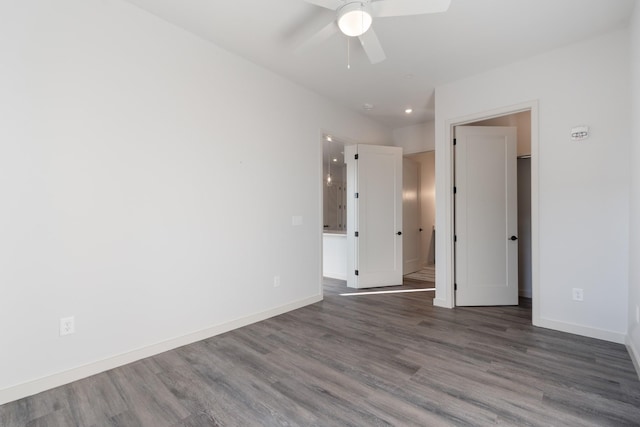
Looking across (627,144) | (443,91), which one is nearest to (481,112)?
(443,91)

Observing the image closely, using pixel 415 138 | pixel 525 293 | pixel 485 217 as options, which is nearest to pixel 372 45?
pixel 485 217

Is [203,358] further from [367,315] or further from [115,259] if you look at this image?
[367,315]

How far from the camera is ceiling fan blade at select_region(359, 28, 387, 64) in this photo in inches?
84.4

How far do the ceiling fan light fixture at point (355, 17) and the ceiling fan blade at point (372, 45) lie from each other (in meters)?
0.09

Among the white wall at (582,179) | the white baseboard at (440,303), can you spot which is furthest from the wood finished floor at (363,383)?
the white baseboard at (440,303)

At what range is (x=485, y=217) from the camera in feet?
12.6

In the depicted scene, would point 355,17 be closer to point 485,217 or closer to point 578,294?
point 485,217

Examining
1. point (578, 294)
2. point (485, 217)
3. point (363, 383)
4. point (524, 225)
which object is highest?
point (485, 217)

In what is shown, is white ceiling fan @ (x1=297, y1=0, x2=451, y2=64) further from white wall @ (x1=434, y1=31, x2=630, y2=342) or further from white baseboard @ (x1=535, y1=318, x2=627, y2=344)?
white baseboard @ (x1=535, y1=318, x2=627, y2=344)

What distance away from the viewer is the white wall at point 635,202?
2.28 m

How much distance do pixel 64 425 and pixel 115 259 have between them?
1073 millimetres

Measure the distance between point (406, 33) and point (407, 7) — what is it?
0.94 metres

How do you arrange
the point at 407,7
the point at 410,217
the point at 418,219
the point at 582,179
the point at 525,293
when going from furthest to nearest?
the point at 418,219, the point at 410,217, the point at 525,293, the point at 582,179, the point at 407,7

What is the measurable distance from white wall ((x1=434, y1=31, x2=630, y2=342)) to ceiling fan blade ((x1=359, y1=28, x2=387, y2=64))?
1.90m
